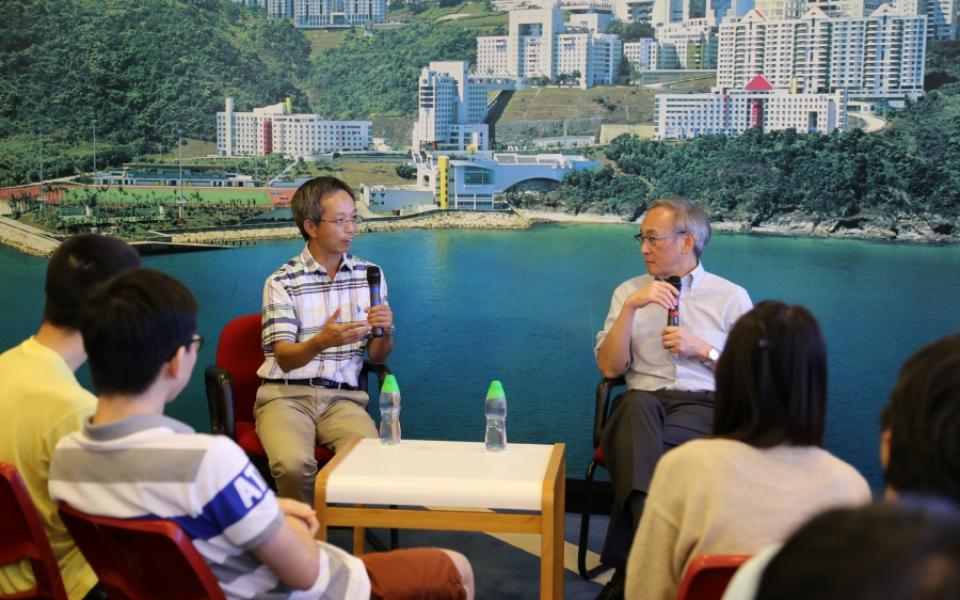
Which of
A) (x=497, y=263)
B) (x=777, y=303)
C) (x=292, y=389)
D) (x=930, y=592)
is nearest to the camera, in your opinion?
(x=930, y=592)

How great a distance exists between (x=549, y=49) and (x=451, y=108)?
53cm

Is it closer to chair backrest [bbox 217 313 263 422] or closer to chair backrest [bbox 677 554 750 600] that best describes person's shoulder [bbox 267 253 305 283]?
chair backrest [bbox 217 313 263 422]

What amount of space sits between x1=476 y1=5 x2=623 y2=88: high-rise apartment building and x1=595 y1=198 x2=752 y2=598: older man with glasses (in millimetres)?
1562

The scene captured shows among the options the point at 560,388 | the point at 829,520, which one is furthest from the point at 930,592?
the point at 560,388

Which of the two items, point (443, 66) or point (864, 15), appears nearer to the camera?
point (864, 15)

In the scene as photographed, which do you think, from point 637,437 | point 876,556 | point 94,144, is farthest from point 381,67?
point 876,556

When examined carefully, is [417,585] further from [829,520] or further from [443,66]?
[443,66]

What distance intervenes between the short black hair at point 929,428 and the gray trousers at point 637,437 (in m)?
1.93

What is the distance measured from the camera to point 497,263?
4852 mm

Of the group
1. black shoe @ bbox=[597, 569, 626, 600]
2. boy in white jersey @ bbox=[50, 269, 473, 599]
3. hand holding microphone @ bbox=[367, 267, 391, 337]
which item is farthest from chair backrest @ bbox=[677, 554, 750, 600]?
hand holding microphone @ bbox=[367, 267, 391, 337]

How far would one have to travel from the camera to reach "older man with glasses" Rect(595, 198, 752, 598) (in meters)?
3.30

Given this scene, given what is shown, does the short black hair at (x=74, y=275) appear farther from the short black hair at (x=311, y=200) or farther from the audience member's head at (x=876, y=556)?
the audience member's head at (x=876, y=556)

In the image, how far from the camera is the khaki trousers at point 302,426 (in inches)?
132

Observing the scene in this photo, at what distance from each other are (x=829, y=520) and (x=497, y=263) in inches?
163
